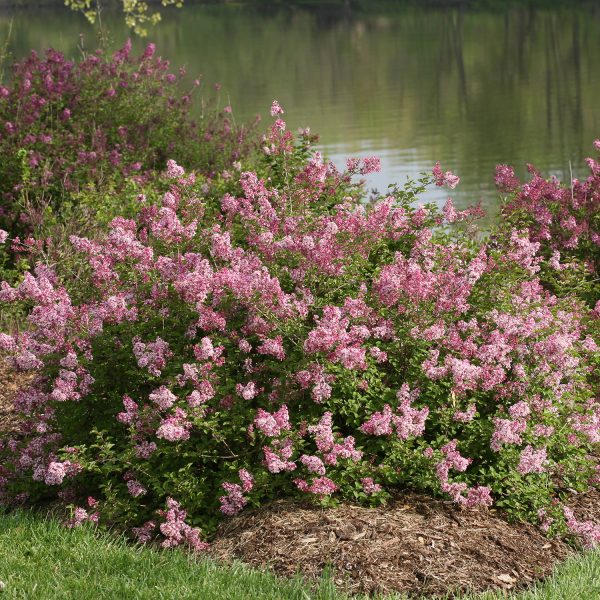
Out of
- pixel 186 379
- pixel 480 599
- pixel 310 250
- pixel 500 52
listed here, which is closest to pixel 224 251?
pixel 310 250

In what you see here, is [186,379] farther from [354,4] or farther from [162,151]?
[354,4]

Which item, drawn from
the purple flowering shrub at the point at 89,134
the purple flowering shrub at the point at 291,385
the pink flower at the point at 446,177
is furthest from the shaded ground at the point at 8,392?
the pink flower at the point at 446,177

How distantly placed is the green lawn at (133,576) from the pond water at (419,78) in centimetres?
807

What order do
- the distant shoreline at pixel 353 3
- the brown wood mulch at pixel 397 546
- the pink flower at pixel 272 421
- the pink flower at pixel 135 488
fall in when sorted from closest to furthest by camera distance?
the brown wood mulch at pixel 397 546 → the pink flower at pixel 272 421 → the pink flower at pixel 135 488 → the distant shoreline at pixel 353 3

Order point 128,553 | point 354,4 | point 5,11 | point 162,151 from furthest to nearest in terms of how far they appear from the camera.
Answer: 1. point 5,11
2. point 354,4
3. point 162,151
4. point 128,553

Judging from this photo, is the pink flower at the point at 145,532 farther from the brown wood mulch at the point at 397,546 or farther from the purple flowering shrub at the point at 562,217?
the purple flowering shrub at the point at 562,217

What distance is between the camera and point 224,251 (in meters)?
5.98

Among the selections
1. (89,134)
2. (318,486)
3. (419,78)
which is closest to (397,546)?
(318,486)

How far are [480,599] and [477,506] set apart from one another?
80cm

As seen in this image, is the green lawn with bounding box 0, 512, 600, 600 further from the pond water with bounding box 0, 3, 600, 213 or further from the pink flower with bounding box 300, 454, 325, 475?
the pond water with bounding box 0, 3, 600, 213

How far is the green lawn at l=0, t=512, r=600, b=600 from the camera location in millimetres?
4652

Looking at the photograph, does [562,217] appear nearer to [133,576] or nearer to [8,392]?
[8,392]

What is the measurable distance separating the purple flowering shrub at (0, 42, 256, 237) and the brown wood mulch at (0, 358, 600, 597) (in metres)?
5.06

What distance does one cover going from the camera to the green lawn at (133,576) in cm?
465
